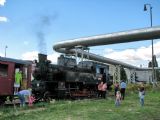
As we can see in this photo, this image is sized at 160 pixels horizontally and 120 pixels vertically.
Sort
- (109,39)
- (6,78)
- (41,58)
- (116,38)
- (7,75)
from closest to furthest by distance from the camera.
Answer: (6,78) → (7,75) → (41,58) → (116,38) → (109,39)

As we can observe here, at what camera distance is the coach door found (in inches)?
952

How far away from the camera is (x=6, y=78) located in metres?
24.4

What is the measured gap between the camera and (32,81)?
29.1 metres

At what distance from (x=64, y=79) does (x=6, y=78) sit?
8413mm

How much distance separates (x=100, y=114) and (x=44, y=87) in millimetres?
10809

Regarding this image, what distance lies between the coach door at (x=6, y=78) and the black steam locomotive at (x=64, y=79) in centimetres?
427

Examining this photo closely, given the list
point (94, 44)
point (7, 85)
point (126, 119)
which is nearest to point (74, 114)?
point (126, 119)

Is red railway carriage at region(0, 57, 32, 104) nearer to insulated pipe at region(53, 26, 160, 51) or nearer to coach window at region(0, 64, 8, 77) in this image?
coach window at region(0, 64, 8, 77)

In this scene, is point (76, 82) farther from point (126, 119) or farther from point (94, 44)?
point (126, 119)

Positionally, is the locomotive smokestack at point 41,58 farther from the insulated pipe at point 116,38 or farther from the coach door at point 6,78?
the insulated pipe at point 116,38

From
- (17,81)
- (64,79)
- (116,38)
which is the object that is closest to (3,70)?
(17,81)

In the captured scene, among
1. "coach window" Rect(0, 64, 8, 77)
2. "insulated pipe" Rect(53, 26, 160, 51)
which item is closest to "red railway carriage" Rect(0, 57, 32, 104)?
"coach window" Rect(0, 64, 8, 77)

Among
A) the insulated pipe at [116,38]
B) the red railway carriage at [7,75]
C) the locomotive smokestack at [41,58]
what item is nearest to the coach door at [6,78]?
the red railway carriage at [7,75]

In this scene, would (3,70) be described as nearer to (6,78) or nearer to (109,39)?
(6,78)
